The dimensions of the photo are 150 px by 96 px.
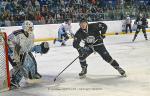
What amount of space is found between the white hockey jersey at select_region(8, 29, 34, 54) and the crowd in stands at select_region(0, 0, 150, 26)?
371 inches

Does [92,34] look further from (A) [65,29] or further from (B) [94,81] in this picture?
(A) [65,29]

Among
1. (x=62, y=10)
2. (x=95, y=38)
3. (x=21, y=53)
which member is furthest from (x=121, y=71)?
(x=62, y=10)

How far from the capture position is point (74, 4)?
2055 centimetres

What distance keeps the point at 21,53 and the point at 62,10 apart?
12.1 meters

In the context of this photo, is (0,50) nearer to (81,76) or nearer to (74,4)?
(81,76)

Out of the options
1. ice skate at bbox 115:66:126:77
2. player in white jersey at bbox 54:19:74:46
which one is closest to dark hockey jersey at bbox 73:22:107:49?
ice skate at bbox 115:66:126:77

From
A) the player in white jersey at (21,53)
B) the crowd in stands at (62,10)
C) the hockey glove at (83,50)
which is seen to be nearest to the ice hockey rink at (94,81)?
the player in white jersey at (21,53)

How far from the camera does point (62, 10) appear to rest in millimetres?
19422

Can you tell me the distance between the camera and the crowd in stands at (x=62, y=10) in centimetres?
1752

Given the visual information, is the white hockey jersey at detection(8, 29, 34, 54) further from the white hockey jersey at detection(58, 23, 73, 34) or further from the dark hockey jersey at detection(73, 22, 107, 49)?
the white hockey jersey at detection(58, 23, 73, 34)

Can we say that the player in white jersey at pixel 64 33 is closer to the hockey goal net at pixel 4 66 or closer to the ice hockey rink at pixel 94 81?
the ice hockey rink at pixel 94 81

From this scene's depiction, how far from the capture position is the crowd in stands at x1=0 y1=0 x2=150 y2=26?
17516mm

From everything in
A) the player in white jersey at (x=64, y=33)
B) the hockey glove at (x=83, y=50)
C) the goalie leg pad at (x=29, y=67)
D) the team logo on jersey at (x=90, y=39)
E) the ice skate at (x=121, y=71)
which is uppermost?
the team logo on jersey at (x=90, y=39)

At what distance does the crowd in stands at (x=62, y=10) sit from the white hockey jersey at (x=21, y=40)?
9413 mm
